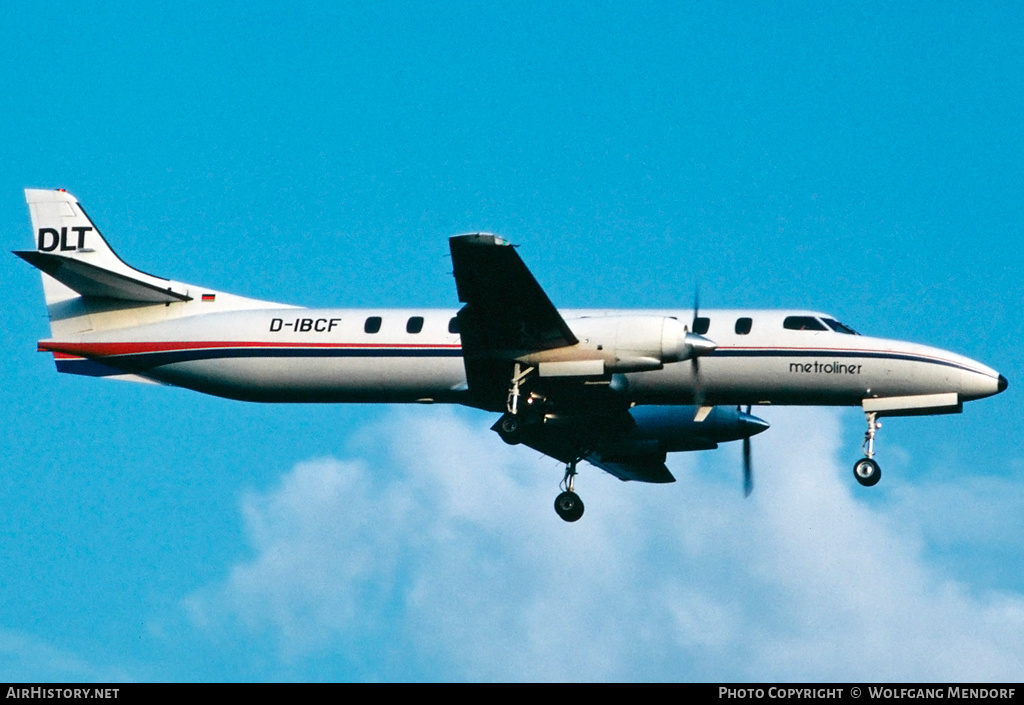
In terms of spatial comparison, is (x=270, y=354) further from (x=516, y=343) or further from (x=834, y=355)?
(x=834, y=355)

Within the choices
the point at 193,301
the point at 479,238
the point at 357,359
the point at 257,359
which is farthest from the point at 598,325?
the point at 193,301

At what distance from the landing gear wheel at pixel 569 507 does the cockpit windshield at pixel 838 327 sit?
6.83 m

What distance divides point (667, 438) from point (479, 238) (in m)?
8.86

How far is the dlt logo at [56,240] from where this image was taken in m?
35.2

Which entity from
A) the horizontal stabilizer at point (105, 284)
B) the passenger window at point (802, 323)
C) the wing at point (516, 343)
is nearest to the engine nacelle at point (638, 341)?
the wing at point (516, 343)

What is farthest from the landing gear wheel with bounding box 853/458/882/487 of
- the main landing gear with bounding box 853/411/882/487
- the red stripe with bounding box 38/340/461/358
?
the red stripe with bounding box 38/340/461/358

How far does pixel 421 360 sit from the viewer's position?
30.9 metres

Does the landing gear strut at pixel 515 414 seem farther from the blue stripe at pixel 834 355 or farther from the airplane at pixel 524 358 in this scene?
the blue stripe at pixel 834 355

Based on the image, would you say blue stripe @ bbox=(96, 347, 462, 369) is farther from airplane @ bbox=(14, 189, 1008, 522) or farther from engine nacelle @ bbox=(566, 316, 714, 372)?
engine nacelle @ bbox=(566, 316, 714, 372)

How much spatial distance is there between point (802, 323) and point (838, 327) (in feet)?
2.63
